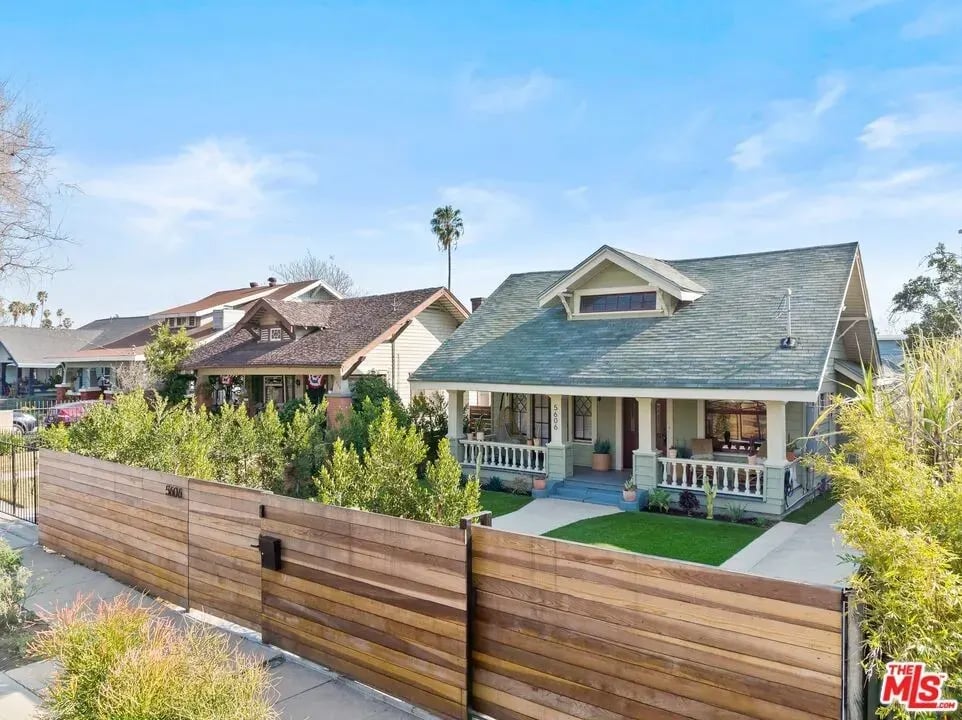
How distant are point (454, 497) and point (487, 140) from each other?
1345 cm

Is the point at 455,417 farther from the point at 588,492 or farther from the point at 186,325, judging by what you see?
the point at 186,325

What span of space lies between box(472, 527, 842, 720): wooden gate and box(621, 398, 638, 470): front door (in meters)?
12.3

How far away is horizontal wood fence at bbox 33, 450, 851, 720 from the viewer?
3.50 metres

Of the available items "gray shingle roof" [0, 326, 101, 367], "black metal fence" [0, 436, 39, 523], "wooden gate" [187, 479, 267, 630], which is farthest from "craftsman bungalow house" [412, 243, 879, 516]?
"gray shingle roof" [0, 326, 101, 367]

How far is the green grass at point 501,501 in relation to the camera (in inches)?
540

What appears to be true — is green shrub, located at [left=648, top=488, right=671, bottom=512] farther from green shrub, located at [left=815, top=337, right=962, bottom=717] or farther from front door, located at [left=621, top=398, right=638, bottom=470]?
green shrub, located at [left=815, top=337, right=962, bottom=717]

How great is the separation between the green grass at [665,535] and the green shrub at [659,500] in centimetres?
28

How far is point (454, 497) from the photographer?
6.58 metres

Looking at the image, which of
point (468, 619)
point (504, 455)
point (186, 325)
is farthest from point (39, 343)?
point (468, 619)

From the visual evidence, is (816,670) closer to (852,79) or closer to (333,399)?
(852,79)

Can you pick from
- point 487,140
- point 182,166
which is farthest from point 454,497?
point 487,140

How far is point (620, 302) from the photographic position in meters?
16.8

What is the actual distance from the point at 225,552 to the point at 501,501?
28.6 feet

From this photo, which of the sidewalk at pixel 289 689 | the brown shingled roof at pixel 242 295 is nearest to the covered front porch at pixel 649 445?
the sidewalk at pixel 289 689
